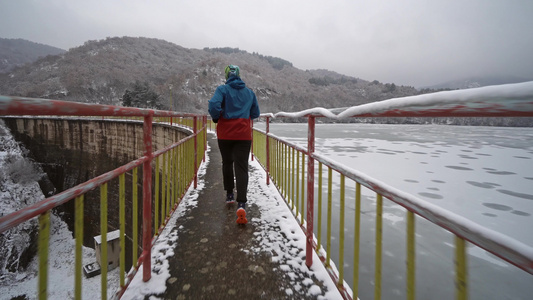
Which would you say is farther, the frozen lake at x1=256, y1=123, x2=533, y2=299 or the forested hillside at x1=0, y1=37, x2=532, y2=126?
the forested hillside at x1=0, y1=37, x2=532, y2=126

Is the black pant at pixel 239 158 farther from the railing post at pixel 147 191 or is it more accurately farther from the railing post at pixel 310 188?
the railing post at pixel 147 191

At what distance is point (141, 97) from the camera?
38438 mm

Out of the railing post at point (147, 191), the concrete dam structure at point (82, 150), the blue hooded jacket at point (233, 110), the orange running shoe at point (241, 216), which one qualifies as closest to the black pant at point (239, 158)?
the blue hooded jacket at point (233, 110)

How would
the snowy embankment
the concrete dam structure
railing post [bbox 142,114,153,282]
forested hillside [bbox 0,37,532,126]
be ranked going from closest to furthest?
1. railing post [bbox 142,114,153,282]
2. the snowy embankment
3. the concrete dam structure
4. forested hillside [bbox 0,37,532,126]

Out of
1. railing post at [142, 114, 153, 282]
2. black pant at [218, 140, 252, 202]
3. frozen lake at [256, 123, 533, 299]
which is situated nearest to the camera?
railing post at [142, 114, 153, 282]

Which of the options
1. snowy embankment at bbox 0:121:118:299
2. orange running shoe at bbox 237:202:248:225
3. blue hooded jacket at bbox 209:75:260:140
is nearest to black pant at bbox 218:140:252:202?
blue hooded jacket at bbox 209:75:260:140

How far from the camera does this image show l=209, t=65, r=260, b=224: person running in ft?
10.2

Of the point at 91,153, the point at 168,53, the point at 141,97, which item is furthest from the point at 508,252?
the point at 168,53

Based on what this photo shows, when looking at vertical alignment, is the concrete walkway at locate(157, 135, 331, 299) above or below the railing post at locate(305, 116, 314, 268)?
below

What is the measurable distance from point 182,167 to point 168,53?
16056 centimetres

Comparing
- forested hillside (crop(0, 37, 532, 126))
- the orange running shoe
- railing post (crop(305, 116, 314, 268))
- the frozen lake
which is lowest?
the frozen lake

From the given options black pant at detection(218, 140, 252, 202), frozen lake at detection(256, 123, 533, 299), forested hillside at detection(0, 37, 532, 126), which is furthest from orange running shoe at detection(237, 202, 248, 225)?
forested hillside at detection(0, 37, 532, 126)

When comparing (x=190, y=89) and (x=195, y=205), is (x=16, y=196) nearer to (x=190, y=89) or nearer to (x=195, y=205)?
(x=195, y=205)

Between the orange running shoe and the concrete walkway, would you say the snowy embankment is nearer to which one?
the concrete walkway
